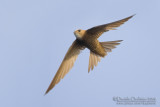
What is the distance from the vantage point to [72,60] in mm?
5844

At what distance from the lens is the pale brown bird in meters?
5.20

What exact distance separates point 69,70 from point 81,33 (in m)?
0.77

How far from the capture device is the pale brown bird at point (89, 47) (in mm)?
5204

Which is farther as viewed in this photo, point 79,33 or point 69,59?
point 69,59

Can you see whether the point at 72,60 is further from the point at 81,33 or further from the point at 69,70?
the point at 81,33

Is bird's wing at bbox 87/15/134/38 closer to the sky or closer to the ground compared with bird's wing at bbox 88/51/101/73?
closer to the sky

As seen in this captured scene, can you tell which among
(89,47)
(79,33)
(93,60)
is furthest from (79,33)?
(93,60)

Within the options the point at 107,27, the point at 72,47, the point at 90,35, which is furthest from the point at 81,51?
the point at 107,27

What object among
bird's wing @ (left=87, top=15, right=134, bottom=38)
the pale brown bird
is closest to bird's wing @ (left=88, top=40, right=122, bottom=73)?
the pale brown bird

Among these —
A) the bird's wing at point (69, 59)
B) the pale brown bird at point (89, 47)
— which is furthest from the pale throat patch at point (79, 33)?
the bird's wing at point (69, 59)

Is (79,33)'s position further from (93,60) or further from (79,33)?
(93,60)

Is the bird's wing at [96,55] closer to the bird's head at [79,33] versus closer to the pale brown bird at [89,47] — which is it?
the pale brown bird at [89,47]

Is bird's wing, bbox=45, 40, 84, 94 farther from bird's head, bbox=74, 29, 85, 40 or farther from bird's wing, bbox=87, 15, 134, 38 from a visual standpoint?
bird's wing, bbox=87, 15, 134, 38

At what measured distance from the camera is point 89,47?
546cm
